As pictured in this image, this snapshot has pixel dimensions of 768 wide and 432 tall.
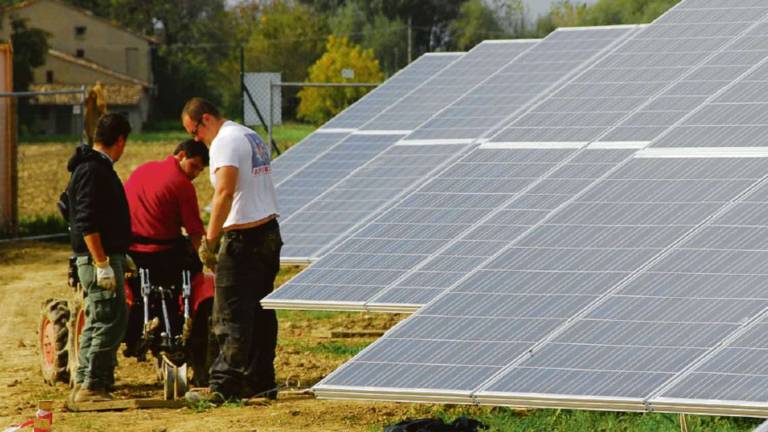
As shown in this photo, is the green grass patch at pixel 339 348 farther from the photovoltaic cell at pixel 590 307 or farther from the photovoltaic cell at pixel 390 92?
the photovoltaic cell at pixel 390 92

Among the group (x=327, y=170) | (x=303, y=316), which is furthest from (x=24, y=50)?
(x=303, y=316)

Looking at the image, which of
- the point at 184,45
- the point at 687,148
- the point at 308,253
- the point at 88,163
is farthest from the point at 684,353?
the point at 184,45

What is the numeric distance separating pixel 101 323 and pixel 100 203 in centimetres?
81

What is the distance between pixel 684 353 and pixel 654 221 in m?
1.49

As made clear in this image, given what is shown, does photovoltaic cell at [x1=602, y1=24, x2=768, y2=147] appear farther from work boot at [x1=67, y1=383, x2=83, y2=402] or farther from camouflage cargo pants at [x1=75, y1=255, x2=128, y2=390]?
work boot at [x1=67, y1=383, x2=83, y2=402]

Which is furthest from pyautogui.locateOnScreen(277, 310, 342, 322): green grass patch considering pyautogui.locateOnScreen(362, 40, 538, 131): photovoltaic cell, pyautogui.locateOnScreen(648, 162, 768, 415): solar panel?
pyautogui.locateOnScreen(648, 162, 768, 415): solar panel

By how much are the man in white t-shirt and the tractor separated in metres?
0.51

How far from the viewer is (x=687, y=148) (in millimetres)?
9719

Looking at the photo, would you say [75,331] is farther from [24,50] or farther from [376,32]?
[376,32]

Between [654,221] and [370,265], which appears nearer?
[654,221]

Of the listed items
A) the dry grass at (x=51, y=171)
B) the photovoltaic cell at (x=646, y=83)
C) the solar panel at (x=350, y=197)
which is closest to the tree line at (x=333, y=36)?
the dry grass at (x=51, y=171)

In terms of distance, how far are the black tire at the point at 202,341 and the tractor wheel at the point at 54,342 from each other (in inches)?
46.4

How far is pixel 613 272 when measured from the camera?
8648 millimetres

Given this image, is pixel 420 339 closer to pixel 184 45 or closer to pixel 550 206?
pixel 550 206
